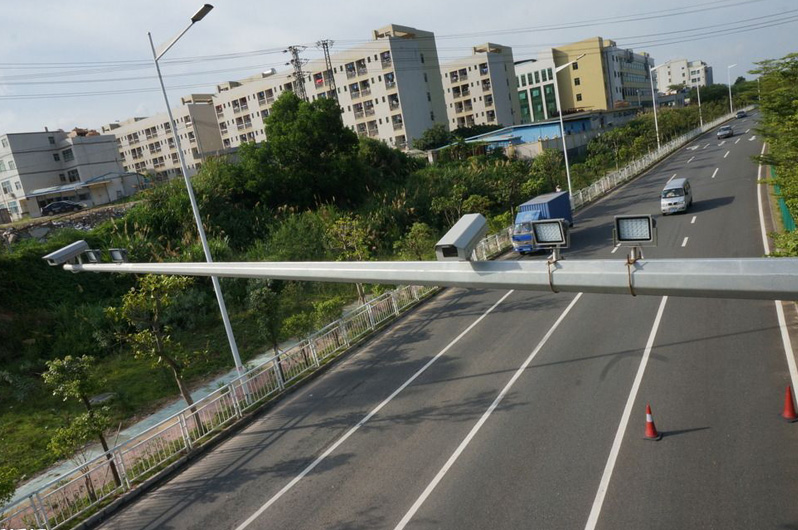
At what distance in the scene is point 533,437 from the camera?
377 inches

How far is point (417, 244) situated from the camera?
23.5 meters

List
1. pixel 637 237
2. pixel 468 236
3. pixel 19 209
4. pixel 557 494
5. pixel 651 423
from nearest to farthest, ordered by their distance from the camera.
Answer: pixel 637 237
pixel 468 236
pixel 557 494
pixel 651 423
pixel 19 209

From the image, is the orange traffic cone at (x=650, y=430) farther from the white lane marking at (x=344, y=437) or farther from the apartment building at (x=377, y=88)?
the apartment building at (x=377, y=88)

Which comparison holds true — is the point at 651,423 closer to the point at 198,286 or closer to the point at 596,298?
the point at 596,298

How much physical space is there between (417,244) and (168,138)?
61.8m

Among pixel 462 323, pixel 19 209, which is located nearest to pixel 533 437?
pixel 462 323

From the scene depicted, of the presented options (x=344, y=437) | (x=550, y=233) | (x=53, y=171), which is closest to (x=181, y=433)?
(x=344, y=437)

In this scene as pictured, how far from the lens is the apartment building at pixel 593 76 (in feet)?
286

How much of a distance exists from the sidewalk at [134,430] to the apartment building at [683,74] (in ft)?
578

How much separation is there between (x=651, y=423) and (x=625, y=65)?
4149 inches

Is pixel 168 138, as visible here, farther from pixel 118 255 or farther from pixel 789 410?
pixel 789 410

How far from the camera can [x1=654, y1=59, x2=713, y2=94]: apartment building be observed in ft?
539

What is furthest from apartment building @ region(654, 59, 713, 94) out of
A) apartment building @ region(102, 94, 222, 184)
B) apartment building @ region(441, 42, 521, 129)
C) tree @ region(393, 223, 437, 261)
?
tree @ region(393, 223, 437, 261)

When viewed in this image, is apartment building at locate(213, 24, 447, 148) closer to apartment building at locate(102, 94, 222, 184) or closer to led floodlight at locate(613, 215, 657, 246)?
apartment building at locate(102, 94, 222, 184)
